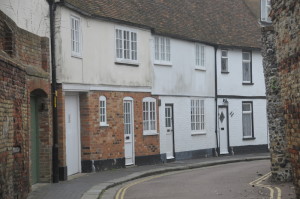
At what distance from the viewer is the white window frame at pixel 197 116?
28212 millimetres

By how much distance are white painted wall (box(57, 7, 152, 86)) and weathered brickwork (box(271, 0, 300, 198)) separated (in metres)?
8.76

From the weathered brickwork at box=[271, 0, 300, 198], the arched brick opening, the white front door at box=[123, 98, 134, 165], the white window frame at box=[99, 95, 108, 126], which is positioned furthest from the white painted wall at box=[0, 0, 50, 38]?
the weathered brickwork at box=[271, 0, 300, 198]

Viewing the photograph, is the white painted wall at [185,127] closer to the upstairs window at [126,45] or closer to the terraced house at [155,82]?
the terraced house at [155,82]

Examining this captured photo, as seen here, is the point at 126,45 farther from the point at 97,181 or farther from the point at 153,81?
the point at 97,181

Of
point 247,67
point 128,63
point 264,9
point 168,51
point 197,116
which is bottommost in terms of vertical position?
point 197,116

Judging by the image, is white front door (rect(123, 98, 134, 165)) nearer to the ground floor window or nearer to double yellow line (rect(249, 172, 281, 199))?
the ground floor window

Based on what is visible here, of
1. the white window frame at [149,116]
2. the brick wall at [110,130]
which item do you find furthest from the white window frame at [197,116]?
the brick wall at [110,130]

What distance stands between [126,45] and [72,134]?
509 centimetres

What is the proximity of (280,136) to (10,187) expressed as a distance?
8680 millimetres

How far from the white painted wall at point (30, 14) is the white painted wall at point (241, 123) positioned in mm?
14822

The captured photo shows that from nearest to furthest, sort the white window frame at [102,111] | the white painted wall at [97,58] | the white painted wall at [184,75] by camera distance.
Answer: the white painted wall at [97,58] → the white window frame at [102,111] → the white painted wall at [184,75]

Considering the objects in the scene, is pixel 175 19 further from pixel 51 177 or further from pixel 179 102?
pixel 51 177

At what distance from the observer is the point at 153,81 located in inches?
984

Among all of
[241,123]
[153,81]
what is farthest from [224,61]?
[153,81]
